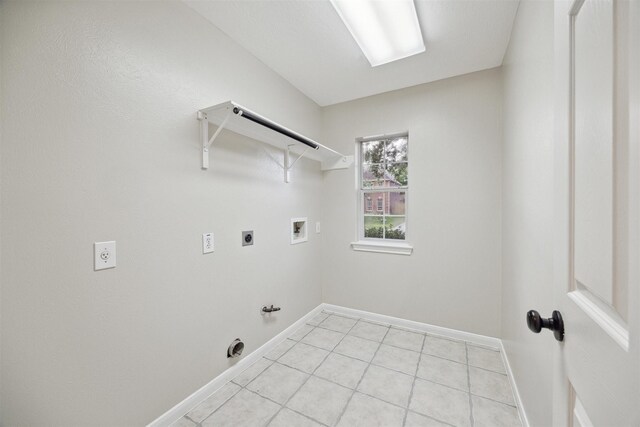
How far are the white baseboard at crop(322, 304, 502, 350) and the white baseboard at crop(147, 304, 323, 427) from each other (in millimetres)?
709

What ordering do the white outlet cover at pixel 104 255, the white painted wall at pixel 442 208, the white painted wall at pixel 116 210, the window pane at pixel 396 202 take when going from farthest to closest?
the window pane at pixel 396 202 → the white painted wall at pixel 442 208 → the white outlet cover at pixel 104 255 → the white painted wall at pixel 116 210

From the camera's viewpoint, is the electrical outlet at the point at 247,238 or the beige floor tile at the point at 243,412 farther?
the electrical outlet at the point at 247,238

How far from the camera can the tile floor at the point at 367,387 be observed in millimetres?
1492

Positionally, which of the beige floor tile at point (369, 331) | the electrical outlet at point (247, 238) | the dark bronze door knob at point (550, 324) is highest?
the electrical outlet at point (247, 238)

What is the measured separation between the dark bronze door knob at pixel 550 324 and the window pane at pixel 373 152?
7.77ft

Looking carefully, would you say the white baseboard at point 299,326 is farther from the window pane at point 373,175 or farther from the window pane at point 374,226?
the window pane at point 373,175

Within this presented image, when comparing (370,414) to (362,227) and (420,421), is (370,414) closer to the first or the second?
(420,421)

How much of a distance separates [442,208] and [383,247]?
Answer: 728 mm

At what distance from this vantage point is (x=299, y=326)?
103 inches

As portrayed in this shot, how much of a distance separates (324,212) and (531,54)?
7.31 feet

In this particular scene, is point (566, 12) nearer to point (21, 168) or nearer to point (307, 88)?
point (21, 168)

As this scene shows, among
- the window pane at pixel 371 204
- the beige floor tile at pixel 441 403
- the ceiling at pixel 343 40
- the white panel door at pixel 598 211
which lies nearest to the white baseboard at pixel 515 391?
the beige floor tile at pixel 441 403

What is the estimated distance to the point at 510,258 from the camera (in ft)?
6.07

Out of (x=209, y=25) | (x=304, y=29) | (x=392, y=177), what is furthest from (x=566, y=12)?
(x=392, y=177)
